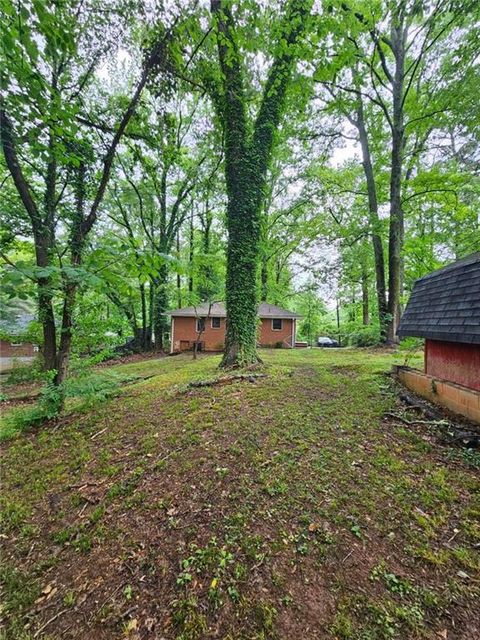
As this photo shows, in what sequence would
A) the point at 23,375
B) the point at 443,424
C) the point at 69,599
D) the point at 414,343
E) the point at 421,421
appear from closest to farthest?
1. the point at 69,599
2. the point at 443,424
3. the point at 421,421
4. the point at 414,343
5. the point at 23,375

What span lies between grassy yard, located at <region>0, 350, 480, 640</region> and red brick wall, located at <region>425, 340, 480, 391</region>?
952mm

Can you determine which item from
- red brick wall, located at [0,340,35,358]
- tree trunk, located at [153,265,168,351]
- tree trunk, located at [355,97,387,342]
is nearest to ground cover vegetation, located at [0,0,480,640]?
tree trunk, located at [355,97,387,342]

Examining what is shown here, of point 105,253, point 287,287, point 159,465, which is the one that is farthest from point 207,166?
point 159,465

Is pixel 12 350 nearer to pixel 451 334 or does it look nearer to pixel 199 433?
pixel 199 433

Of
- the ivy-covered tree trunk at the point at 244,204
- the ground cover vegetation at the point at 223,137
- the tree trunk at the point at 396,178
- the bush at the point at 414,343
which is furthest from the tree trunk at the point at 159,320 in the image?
the bush at the point at 414,343

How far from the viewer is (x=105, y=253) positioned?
2.49 meters

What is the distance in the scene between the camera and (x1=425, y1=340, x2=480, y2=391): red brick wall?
134 inches

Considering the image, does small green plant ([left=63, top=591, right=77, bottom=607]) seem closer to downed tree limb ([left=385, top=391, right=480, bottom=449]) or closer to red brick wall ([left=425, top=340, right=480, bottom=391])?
downed tree limb ([left=385, top=391, right=480, bottom=449])

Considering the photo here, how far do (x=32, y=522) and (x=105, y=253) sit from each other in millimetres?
2471

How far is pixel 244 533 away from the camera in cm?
196

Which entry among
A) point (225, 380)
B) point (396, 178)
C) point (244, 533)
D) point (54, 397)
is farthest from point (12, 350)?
point (396, 178)

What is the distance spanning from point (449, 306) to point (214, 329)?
13.8 m

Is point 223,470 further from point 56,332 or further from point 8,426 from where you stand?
point 56,332

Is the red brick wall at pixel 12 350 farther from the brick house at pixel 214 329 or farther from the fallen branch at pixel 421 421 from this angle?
the fallen branch at pixel 421 421
